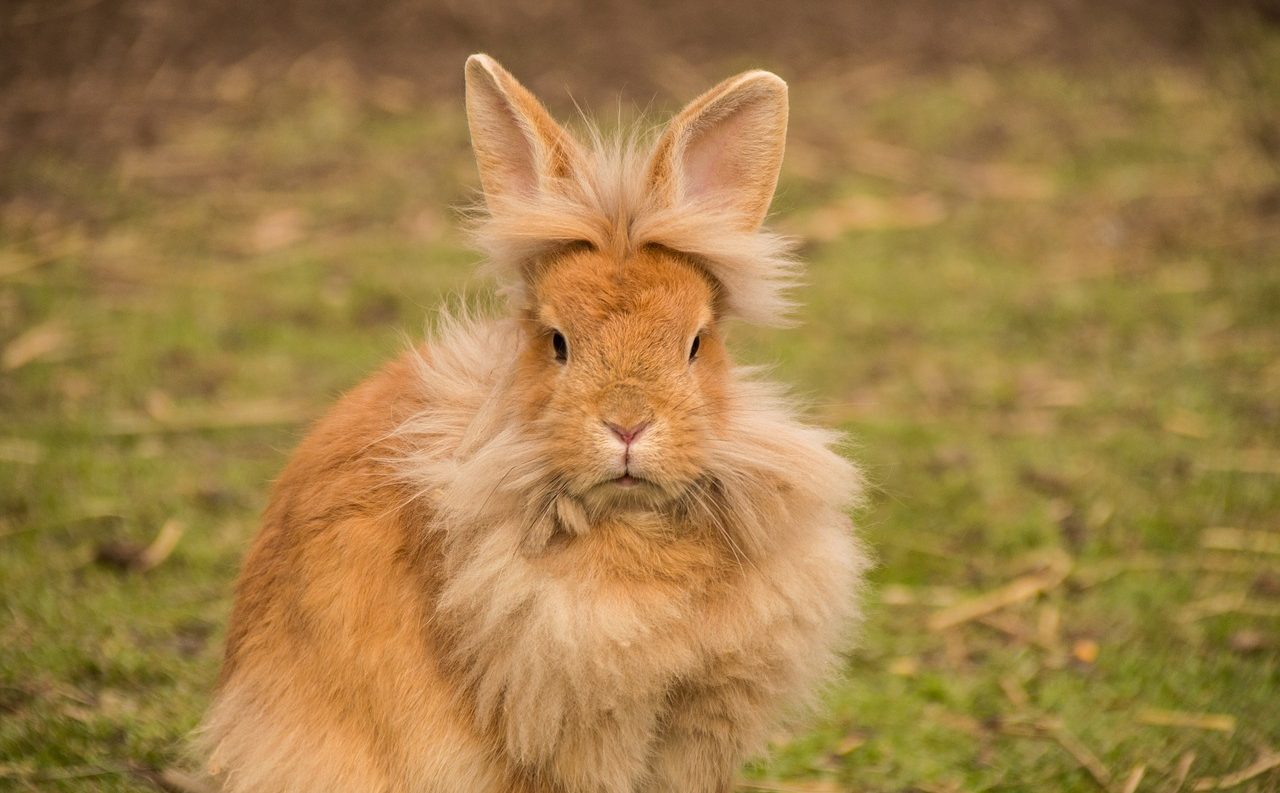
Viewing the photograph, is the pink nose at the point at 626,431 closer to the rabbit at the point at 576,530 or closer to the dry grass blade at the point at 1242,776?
the rabbit at the point at 576,530

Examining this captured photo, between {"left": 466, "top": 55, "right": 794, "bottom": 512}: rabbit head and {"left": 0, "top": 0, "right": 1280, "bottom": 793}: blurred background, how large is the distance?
386 millimetres

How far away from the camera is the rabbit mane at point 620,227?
2412 millimetres

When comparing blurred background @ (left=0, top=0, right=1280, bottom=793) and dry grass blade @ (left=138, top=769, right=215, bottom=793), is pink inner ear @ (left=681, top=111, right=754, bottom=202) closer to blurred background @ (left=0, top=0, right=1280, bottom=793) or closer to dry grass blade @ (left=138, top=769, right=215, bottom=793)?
blurred background @ (left=0, top=0, right=1280, bottom=793)

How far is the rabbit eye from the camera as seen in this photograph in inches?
93.9

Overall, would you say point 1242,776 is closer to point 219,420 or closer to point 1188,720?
point 1188,720

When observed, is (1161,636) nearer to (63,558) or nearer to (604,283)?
(604,283)

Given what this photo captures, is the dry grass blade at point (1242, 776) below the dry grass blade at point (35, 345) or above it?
below

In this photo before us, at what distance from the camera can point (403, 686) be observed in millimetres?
2443

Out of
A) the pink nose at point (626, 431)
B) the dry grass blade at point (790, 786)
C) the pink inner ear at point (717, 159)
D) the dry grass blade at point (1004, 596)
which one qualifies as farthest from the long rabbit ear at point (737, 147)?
the dry grass blade at point (1004, 596)

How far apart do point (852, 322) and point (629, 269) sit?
11.4 ft

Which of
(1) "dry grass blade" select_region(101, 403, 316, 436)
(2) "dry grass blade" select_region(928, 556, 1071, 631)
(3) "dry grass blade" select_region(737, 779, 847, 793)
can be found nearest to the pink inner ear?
(3) "dry grass blade" select_region(737, 779, 847, 793)

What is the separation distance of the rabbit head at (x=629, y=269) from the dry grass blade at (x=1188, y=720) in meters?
1.62

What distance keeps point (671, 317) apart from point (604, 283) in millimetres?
131

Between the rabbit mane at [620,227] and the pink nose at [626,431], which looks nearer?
the pink nose at [626,431]
